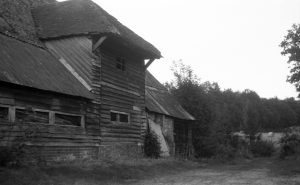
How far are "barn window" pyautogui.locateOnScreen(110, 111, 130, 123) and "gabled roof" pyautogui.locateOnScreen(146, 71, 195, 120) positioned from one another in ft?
10.1

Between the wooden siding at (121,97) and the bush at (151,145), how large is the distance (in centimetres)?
78

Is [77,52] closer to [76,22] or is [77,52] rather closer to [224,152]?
[76,22]

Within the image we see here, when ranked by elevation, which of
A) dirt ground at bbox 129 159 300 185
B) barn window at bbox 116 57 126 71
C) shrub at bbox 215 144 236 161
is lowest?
dirt ground at bbox 129 159 300 185

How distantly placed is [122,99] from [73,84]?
366 cm

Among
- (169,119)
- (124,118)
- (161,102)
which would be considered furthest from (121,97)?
(161,102)

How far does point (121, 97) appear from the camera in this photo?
1894 centimetres

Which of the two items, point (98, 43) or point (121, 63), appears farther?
point (121, 63)

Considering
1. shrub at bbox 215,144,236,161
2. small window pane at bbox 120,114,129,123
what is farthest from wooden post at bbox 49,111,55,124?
shrub at bbox 215,144,236,161

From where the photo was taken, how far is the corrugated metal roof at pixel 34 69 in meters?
12.9

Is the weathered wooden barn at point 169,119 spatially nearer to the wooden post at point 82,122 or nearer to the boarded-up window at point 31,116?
the wooden post at point 82,122

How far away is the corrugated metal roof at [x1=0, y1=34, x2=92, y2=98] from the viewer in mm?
12875

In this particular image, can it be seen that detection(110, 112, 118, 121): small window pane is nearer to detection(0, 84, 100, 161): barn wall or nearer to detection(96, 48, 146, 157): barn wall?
detection(96, 48, 146, 157): barn wall

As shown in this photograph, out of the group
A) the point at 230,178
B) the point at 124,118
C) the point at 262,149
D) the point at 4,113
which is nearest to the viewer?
the point at 4,113

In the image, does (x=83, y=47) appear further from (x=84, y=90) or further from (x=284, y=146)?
(x=284, y=146)
